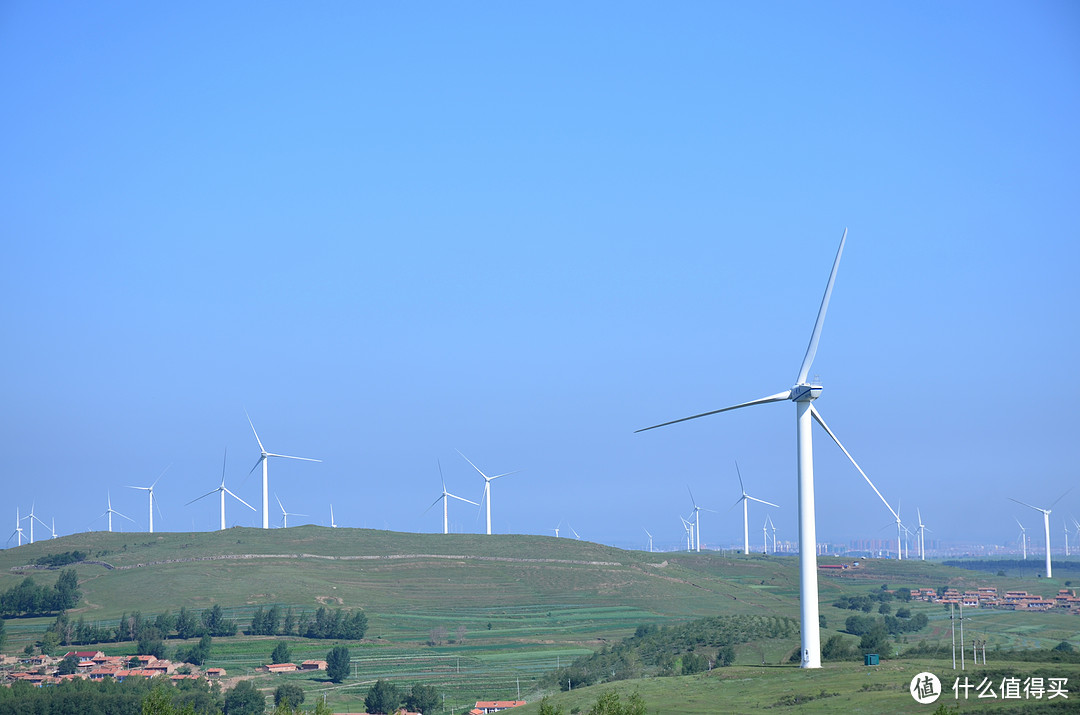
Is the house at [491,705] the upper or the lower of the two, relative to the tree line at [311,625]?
lower

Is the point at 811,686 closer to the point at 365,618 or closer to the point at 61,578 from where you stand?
the point at 365,618

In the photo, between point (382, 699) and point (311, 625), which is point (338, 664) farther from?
point (311, 625)

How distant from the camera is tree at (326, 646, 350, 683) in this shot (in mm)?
147625

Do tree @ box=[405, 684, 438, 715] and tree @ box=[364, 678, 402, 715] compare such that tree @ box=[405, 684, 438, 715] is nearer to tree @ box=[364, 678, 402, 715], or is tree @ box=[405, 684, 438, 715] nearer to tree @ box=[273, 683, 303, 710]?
tree @ box=[364, 678, 402, 715]

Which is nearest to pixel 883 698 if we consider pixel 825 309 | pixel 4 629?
pixel 825 309

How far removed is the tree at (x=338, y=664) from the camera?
14762 centimetres

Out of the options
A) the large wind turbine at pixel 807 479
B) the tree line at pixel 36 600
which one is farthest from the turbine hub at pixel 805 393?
the tree line at pixel 36 600

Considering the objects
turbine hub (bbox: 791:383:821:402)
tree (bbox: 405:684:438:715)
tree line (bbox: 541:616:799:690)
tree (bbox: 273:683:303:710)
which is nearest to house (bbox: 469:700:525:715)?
tree (bbox: 405:684:438:715)

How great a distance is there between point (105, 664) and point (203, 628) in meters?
24.3

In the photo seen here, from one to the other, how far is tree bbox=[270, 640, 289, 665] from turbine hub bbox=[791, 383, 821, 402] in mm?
98007

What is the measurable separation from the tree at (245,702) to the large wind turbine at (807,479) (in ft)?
213

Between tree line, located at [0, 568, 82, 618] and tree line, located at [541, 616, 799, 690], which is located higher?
tree line, located at [0, 568, 82, 618]

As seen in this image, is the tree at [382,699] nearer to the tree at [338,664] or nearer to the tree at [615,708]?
the tree at [338,664]

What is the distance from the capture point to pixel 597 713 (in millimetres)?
70562
